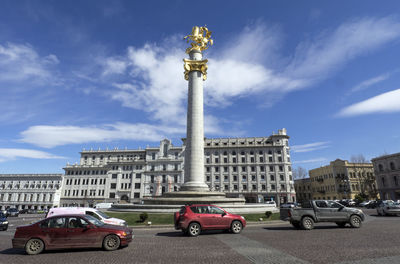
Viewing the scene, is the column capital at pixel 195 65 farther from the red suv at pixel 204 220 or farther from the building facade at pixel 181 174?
the building facade at pixel 181 174

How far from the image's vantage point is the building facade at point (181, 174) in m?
75.9

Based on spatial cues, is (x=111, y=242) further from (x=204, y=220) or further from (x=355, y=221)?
(x=355, y=221)

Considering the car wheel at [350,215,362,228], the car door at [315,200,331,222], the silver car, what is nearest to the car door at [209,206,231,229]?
the car door at [315,200,331,222]

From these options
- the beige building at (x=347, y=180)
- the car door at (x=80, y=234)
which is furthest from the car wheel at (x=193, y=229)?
the beige building at (x=347, y=180)

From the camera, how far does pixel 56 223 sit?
1044 cm

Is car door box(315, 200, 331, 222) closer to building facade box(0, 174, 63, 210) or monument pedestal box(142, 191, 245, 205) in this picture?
monument pedestal box(142, 191, 245, 205)

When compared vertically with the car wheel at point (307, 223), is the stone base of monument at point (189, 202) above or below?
above

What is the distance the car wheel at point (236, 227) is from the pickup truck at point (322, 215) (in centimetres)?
435

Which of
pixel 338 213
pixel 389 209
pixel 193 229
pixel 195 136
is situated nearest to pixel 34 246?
pixel 193 229

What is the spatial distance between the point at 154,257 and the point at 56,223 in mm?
4949

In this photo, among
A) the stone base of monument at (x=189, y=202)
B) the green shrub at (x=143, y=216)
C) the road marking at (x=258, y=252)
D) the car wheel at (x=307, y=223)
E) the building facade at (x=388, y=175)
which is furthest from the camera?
the building facade at (x=388, y=175)

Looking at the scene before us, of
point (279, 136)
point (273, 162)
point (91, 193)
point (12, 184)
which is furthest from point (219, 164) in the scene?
point (12, 184)

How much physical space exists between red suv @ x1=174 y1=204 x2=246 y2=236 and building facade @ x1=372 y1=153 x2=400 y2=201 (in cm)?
7018

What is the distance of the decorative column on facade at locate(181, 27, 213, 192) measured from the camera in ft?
98.7
